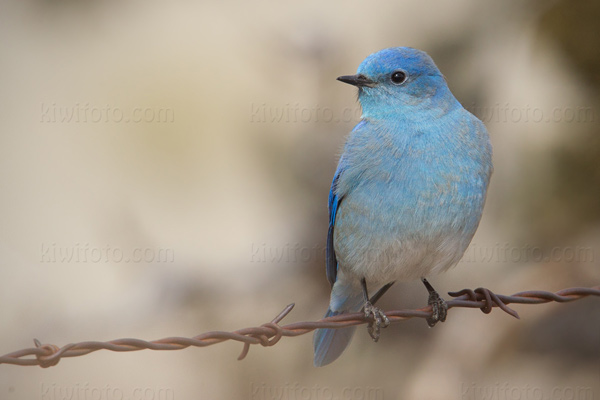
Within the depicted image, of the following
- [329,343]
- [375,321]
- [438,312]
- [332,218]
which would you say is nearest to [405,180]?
[332,218]

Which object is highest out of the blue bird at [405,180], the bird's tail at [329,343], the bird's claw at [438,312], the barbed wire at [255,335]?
the blue bird at [405,180]

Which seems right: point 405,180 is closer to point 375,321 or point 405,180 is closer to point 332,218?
point 332,218

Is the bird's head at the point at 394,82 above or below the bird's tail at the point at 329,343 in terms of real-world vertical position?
above

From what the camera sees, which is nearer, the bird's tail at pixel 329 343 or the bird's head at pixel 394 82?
the bird's head at pixel 394 82

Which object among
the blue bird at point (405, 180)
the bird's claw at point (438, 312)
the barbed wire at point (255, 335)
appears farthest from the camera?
the bird's claw at point (438, 312)

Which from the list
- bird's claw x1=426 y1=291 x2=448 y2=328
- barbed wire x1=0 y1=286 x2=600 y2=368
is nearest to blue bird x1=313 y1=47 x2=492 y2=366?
bird's claw x1=426 y1=291 x2=448 y2=328

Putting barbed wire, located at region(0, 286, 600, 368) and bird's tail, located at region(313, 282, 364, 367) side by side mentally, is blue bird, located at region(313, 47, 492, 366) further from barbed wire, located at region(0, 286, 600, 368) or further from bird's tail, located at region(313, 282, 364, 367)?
barbed wire, located at region(0, 286, 600, 368)

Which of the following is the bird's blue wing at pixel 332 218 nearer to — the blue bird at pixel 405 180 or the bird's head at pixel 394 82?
the blue bird at pixel 405 180

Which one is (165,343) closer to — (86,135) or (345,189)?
(345,189)

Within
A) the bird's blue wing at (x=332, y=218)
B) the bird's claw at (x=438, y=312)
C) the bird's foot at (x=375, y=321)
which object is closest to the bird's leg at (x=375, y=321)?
the bird's foot at (x=375, y=321)
